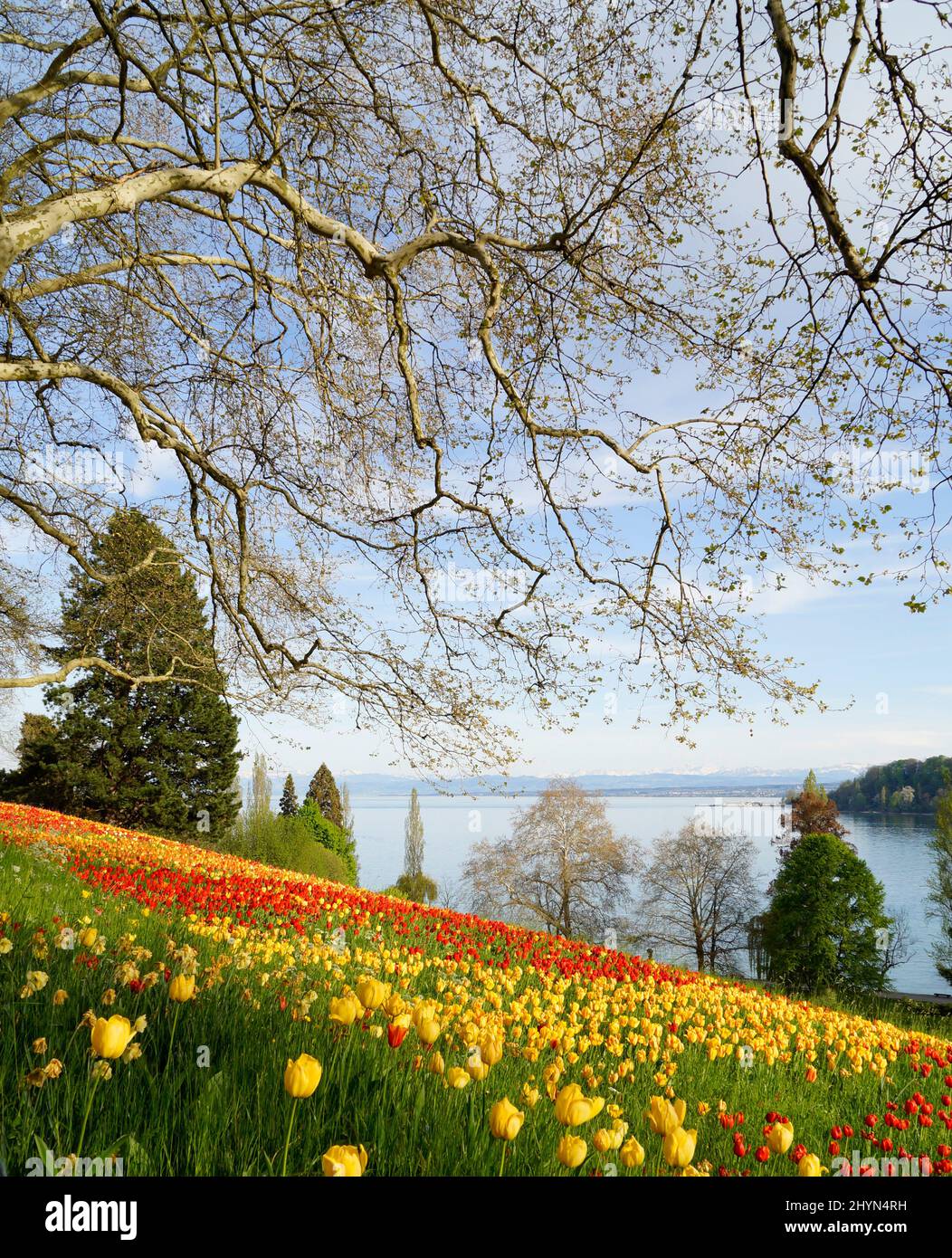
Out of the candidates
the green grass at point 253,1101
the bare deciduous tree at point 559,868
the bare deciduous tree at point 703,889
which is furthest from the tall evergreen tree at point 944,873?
the green grass at point 253,1101

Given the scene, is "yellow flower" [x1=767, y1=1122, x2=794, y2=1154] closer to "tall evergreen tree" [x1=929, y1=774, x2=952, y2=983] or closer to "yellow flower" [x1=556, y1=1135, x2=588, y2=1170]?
"yellow flower" [x1=556, y1=1135, x2=588, y2=1170]

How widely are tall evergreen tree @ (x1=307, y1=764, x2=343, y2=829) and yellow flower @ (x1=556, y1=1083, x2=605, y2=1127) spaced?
1569 inches

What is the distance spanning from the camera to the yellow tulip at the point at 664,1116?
1.95m

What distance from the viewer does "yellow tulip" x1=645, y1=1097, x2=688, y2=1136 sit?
1947 millimetres

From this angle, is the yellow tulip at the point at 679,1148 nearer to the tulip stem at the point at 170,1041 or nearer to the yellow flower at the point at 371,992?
the yellow flower at the point at 371,992

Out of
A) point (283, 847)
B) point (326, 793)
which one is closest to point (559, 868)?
point (326, 793)

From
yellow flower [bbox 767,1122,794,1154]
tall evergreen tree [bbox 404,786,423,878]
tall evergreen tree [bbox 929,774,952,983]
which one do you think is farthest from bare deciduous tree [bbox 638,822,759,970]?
yellow flower [bbox 767,1122,794,1154]

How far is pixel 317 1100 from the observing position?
2428mm

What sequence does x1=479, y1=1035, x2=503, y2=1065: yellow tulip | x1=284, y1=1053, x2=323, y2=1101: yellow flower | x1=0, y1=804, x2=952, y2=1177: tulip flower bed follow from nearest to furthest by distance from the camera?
x1=284, y1=1053, x2=323, y2=1101: yellow flower, x1=0, y1=804, x2=952, y2=1177: tulip flower bed, x1=479, y1=1035, x2=503, y2=1065: yellow tulip

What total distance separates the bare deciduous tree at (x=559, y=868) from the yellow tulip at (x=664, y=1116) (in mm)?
31401

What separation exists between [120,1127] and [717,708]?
5.14 m

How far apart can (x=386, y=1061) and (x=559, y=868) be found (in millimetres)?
31592
